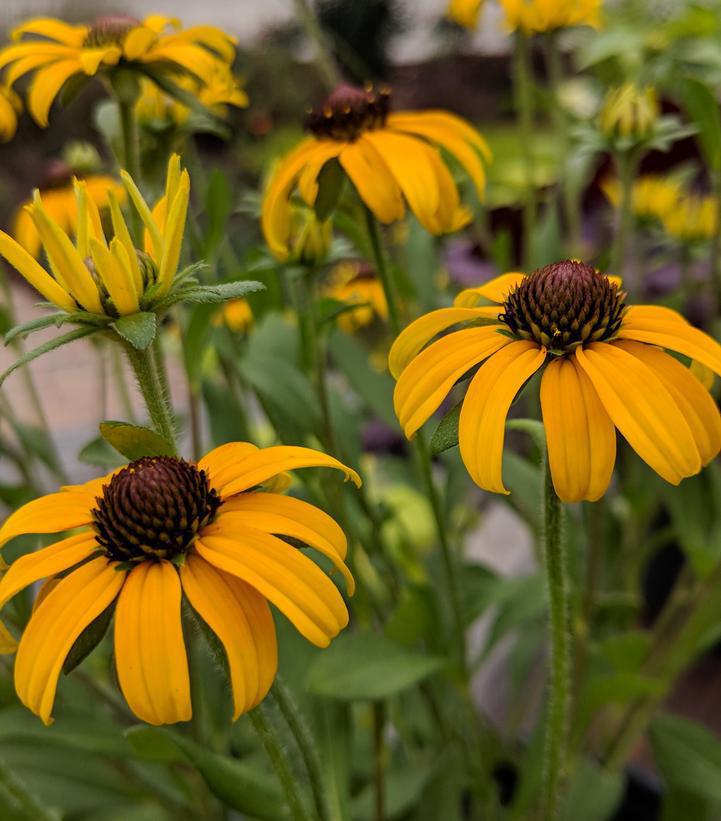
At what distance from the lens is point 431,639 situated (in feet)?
1.88

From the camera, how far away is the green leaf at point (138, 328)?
0.96 feet

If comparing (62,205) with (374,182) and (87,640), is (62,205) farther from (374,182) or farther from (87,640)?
(87,640)

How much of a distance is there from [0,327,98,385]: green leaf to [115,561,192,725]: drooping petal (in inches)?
3.8

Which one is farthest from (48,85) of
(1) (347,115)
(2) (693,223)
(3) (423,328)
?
(2) (693,223)

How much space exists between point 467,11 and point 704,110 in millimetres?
261

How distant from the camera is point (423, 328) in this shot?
0.35 m

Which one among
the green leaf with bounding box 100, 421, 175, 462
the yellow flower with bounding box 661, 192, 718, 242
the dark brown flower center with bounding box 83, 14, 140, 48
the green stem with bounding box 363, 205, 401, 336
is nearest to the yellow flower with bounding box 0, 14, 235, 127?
the dark brown flower center with bounding box 83, 14, 140, 48

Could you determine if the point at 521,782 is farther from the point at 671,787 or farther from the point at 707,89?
the point at 707,89

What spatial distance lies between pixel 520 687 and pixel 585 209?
0.69 metres

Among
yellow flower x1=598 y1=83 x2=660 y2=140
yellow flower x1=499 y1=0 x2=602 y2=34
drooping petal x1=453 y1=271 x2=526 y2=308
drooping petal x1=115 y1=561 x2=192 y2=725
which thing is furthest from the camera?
yellow flower x1=499 y1=0 x2=602 y2=34

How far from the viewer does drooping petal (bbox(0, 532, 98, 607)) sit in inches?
11.2

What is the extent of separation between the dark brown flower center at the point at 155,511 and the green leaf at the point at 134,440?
2 centimetres

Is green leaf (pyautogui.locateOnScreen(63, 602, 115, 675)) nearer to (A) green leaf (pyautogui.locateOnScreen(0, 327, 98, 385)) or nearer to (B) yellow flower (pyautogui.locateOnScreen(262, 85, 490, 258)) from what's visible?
(A) green leaf (pyautogui.locateOnScreen(0, 327, 98, 385))

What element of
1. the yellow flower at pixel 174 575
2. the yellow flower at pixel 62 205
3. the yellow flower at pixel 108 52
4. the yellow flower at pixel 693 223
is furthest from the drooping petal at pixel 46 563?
the yellow flower at pixel 693 223
